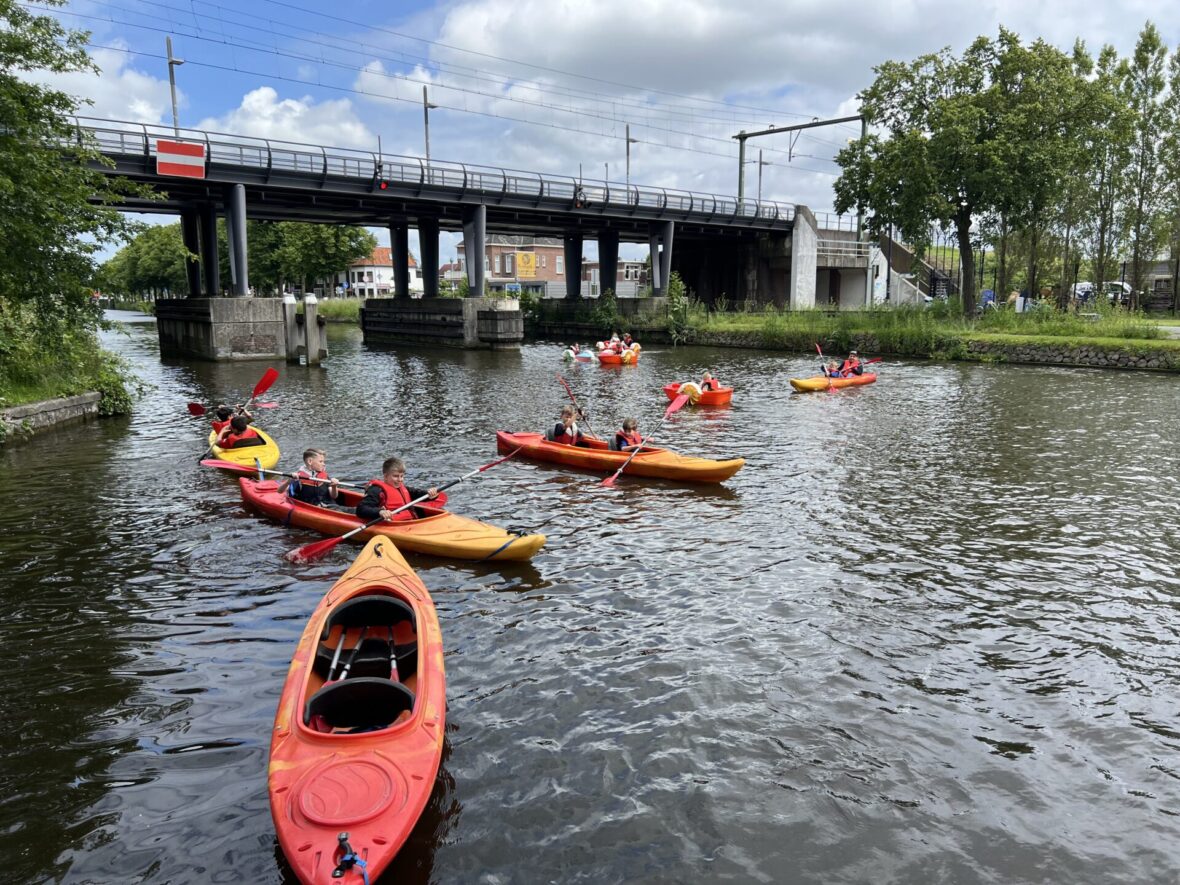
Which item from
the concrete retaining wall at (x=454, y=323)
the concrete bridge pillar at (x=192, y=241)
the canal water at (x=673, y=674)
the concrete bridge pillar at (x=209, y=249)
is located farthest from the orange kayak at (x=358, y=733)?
the concrete bridge pillar at (x=192, y=241)

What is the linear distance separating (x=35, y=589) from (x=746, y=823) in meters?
8.23

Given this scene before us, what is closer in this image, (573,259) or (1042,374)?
(1042,374)

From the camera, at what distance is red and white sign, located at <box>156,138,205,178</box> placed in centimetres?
3338

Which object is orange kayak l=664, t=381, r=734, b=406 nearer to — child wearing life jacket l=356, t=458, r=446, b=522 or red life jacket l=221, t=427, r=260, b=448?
red life jacket l=221, t=427, r=260, b=448

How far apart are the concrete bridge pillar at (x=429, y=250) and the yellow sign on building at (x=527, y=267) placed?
48785mm

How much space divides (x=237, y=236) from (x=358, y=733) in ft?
122

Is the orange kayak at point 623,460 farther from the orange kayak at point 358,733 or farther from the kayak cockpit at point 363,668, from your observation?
the kayak cockpit at point 363,668

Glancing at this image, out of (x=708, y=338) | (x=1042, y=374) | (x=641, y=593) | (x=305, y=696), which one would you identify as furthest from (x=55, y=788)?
(x=708, y=338)

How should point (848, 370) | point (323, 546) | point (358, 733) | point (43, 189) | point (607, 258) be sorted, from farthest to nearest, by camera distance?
point (607, 258) → point (848, 370) → point (43, 189) → point (323, 546) → point (358, 733)

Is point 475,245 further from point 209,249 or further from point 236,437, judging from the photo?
point 236,437

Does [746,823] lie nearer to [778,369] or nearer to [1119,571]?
[1119,571]

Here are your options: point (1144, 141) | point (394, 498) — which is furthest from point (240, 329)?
point (1144, 141)

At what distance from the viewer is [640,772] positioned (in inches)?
235

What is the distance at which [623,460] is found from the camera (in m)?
14.7
